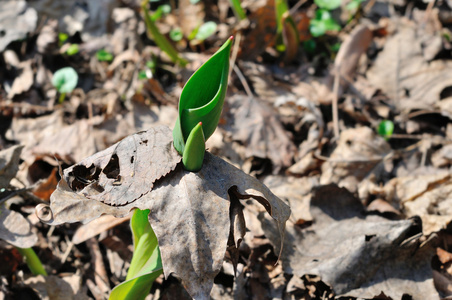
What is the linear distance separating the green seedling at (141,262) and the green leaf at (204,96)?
0.91 feet

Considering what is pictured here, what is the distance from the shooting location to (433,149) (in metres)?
2.16

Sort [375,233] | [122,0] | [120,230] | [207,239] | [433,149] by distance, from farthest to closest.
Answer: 1. [122,0]
2. [433,149]
3. [120,230]
4. [375,233]
5. [207,239]

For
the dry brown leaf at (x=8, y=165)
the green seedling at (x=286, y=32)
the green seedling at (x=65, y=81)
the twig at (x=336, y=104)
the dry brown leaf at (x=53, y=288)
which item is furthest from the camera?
the green seedling at (x=286, y=32)

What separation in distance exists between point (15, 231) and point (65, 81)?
1263 mm

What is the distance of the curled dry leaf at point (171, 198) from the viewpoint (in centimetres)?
106

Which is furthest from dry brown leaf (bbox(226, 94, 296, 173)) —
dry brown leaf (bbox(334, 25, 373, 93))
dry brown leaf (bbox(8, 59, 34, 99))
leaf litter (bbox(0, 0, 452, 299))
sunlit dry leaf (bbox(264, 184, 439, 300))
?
dry brown leaf (bbox(8, 59, 34, 99))

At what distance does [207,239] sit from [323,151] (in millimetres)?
1275

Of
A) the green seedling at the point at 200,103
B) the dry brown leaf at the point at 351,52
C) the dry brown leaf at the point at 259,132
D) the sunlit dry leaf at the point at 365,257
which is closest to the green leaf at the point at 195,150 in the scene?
the green seedling at the point at 200,103

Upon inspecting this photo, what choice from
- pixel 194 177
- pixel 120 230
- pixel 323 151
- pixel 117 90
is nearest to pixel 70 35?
pixel 117 90

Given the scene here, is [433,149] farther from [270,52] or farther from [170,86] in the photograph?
[170,86]

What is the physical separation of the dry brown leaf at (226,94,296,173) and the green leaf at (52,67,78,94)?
0.96m

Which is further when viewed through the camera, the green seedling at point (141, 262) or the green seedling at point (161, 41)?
the green seedling at point (161, 41)

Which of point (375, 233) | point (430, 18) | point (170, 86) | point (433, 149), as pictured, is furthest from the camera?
point (430, 18)

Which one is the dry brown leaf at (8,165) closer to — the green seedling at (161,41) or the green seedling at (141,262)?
the green seedling at (141,262)
